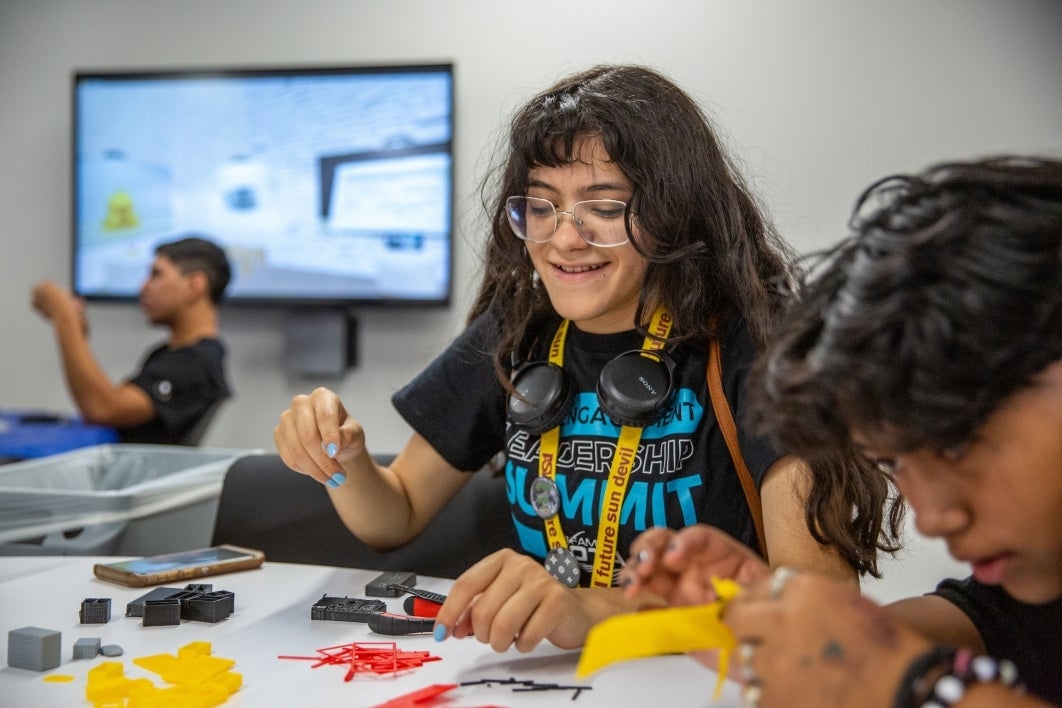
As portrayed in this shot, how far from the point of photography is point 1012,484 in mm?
708

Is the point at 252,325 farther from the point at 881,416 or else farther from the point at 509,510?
the point at 881,416

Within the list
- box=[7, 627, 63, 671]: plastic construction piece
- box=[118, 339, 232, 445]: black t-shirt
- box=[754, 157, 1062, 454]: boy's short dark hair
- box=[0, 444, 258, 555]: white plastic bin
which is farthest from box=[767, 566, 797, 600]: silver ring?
box=[118, 339, 232, 445]: black t-shirt

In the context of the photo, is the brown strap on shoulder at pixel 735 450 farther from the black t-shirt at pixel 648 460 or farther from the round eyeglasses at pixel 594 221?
the round eyeglasses at pixel 594 221

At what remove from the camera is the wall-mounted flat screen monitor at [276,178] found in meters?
3.65

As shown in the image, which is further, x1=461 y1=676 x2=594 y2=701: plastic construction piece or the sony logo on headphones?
the sony logo on headphones

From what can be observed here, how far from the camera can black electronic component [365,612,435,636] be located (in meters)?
1.19

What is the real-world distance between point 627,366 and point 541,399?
0.46 ft

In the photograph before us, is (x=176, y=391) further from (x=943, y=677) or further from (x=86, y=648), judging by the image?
(x=943, y=677)

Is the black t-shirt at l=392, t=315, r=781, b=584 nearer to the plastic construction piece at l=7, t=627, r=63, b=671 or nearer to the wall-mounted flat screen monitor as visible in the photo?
the plastic construction piece at l=7, t=627, r=63, b=671

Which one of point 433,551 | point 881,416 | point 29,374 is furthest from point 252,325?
point 881,416

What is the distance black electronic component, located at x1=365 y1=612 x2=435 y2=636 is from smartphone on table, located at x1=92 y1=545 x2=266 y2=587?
1.21 ft

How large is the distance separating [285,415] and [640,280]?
22.8 inches

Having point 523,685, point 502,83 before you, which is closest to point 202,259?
point 502,83

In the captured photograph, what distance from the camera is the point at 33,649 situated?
3.49 ft
